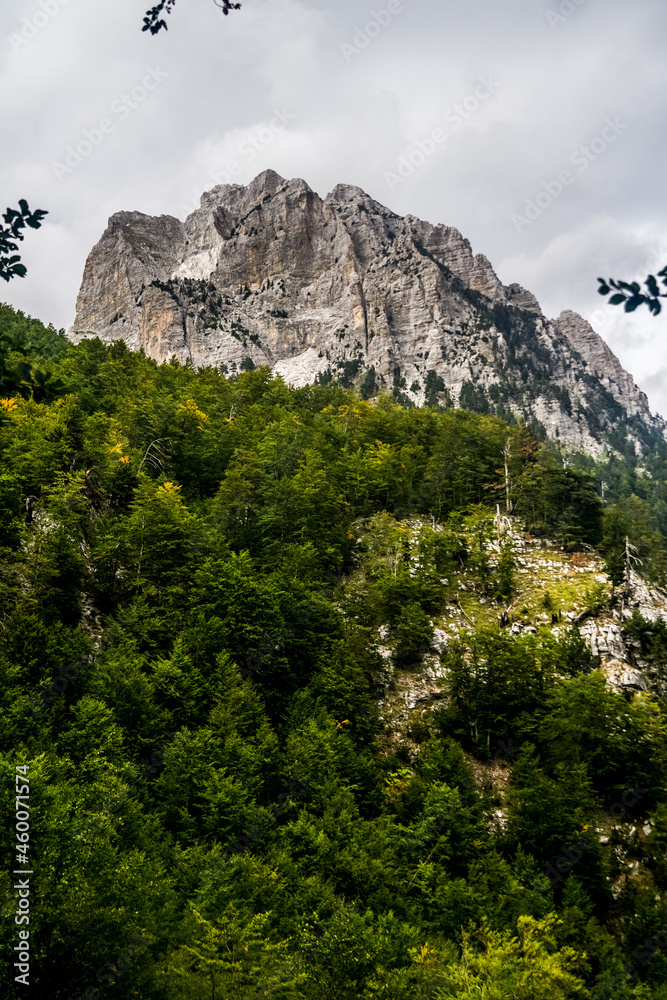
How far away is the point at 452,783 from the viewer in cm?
3053

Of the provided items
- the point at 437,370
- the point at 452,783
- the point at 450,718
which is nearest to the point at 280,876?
the point at 452,783

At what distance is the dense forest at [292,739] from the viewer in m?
17.2

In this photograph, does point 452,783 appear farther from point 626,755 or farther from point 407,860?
point 626,755

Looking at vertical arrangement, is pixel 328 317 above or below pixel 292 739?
above

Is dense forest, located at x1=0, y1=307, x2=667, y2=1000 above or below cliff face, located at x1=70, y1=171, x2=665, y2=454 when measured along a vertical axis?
below

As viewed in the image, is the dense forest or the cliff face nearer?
the dense forest

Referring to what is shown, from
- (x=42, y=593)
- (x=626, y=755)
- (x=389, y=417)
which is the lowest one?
(x=626, y=755)

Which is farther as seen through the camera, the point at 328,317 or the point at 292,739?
the point at 328,317

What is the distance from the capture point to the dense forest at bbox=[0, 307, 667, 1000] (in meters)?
17.2

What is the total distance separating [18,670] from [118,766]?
558 centimetres

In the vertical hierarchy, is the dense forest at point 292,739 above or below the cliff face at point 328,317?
below

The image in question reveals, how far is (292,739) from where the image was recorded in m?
28.6

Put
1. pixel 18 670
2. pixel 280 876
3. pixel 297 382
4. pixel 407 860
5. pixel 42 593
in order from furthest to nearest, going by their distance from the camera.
A: pixel 297 382 → pixel 42 593 → pixel 407 860 → pixel 18 670 → pixel 280 876

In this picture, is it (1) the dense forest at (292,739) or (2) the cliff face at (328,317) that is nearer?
(1) the dense forest at (292,739)
